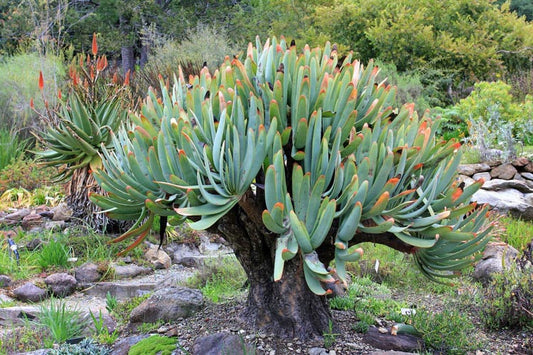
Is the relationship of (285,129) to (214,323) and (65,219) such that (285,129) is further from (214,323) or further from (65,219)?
(65,219)

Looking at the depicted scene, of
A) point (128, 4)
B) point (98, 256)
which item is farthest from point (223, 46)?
point (98, 256)

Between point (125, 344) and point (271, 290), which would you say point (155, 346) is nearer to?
point (125, 344)

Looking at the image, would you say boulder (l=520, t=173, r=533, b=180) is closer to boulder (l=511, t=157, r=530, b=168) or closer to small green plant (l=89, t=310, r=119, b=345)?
boulder (l=511, t=157, r=530, b=168)

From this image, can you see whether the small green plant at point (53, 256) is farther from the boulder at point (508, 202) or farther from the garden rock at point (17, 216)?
the boulder at point (508, 202)

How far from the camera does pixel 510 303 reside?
12.0 ft

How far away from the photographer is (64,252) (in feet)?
18.6

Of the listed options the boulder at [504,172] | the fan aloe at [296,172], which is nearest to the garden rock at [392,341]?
the fan aloe at [296,172]

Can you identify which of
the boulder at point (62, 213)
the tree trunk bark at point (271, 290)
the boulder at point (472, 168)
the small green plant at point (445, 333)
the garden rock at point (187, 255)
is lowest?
the boulder at point (62, 213)

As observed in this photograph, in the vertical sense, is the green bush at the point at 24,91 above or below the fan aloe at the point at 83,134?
below

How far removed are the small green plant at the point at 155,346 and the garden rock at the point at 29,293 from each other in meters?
2.15

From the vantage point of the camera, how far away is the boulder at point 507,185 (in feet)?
25.6

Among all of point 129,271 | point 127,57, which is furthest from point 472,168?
point 127,57

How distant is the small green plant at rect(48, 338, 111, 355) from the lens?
3242 millimetres

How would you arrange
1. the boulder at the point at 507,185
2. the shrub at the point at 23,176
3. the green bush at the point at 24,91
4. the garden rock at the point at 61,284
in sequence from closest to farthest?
the garden rock at the point at 61,284
the boulder at the point at 507,185
the shrub at the point at 23,176
the green bush at the point at 24,91
